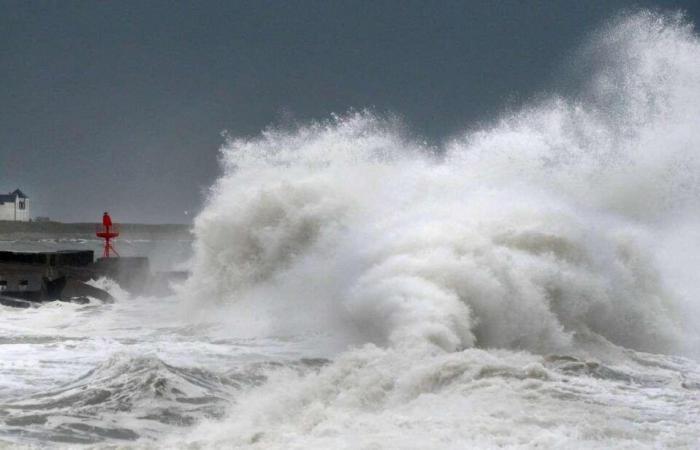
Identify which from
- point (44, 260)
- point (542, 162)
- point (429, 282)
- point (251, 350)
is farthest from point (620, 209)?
point (44, 260)

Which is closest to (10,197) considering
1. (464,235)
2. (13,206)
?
(13,206)

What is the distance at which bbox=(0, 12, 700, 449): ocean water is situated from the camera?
18.4 feet

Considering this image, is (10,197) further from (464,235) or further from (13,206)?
(464,235)

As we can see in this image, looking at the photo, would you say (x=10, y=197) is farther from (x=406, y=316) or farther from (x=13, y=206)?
(x=406, y=316)

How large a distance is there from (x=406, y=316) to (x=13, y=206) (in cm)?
6269

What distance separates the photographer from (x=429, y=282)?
29.7ft

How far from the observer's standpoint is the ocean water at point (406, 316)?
560 cm

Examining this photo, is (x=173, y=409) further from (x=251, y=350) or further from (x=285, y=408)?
(x=251, y=350)

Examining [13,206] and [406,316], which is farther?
[13,206]

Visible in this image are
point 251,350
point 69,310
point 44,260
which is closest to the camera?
point 251,350

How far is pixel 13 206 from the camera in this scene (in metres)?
65.6

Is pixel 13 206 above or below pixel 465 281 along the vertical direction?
above

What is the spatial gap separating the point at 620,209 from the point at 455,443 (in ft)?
34.1

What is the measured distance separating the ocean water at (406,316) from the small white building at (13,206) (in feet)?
173
